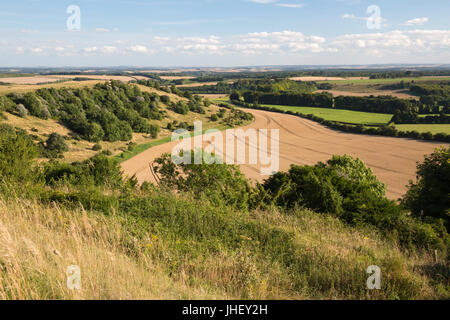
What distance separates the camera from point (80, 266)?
12.0ft

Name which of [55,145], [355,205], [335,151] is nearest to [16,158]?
[355,205]

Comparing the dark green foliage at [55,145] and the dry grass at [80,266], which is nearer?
the dry grass at [80,266]

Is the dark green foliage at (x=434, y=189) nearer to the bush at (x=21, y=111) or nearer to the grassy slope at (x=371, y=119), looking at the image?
the bush at (x=21, y=111)

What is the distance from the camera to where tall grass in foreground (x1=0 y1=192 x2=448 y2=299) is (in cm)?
340

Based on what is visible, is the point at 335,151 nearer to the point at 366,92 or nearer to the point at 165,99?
the point at 165,99

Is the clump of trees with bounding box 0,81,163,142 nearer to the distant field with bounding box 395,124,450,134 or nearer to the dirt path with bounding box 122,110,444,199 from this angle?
the dirt path with bounding box 122,110,444,199

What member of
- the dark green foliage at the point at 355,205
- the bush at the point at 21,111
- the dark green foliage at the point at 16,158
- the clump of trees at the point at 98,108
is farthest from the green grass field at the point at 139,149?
the dark green foliage at the point at 355,205

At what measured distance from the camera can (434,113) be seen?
85.9m

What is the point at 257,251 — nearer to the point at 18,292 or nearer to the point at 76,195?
the point at 18,292

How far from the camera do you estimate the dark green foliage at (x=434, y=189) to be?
55.0 ft

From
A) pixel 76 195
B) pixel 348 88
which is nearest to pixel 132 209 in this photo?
pixel 76 195

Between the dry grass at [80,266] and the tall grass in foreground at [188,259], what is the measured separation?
0.6 inches

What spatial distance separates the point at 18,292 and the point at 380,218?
9866mm
